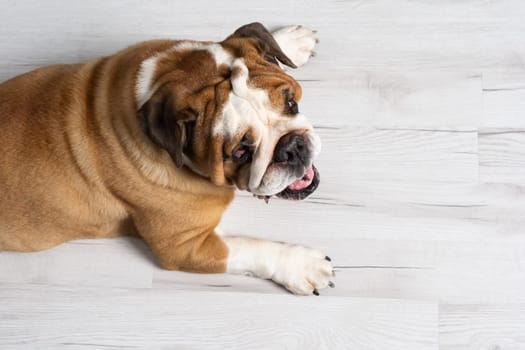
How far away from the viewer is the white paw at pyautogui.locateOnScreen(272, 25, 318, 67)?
3.03 meters

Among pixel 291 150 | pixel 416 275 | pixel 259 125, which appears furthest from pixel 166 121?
pixel 416 275

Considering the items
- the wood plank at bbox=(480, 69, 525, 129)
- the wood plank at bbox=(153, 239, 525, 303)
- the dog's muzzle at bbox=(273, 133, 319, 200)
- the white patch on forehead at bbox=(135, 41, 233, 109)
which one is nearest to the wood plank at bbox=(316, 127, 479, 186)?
the wood plank at bbox=(480, 69, 525, 129)

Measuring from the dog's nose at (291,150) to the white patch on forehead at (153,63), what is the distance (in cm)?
35

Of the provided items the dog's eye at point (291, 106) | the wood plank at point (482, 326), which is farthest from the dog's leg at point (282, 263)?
the dog's eye at point (291, 106)

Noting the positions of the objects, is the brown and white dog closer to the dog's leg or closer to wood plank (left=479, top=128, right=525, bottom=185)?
the dog's leg

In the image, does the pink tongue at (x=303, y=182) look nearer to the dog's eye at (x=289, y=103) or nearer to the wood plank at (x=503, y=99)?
the dog's eye at (x=289, y=103)

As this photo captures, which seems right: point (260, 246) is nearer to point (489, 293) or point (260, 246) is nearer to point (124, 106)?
point (124, 106)

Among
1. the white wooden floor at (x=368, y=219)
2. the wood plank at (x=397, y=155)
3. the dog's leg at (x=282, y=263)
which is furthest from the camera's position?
the wood plank at (x=397, y=155)

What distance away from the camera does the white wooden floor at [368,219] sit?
2912 mm

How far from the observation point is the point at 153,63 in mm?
2320

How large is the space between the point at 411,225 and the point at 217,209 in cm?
96

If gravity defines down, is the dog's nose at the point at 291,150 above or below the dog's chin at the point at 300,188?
above

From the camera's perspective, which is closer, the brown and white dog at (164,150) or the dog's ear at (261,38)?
the brown and white dog at (164,150)

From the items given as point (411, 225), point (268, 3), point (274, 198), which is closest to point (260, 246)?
point (274, 198)
